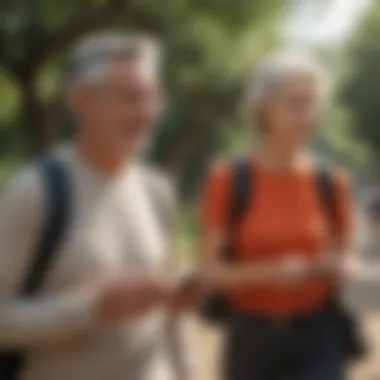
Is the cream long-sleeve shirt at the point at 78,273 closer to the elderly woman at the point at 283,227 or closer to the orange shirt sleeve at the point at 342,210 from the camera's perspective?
the elderly woman at the point at 283,227

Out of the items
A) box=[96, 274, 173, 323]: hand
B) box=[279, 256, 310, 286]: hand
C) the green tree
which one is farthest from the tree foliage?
the green tree

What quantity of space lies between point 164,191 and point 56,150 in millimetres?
253

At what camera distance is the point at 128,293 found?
Result: 216cm

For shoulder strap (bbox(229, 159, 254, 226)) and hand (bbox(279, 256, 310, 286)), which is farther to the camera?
shoulder strap (bbox(229, 159, 254, 226))

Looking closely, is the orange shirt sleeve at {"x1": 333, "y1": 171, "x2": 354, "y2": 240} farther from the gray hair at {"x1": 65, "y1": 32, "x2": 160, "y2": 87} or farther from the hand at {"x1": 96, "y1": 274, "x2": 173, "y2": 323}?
the hand at {"x1": 96, "y1": 274, "x2": 173, "y2": 323}

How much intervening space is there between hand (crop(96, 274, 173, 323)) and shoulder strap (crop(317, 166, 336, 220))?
111 cm

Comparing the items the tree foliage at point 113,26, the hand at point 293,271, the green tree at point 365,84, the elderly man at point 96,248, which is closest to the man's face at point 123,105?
the elderly man at point 96,248

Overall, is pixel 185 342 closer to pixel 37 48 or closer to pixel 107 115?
pixel 107 115

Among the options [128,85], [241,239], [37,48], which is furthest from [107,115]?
[37,48]

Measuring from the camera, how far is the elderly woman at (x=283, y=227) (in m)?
3.17

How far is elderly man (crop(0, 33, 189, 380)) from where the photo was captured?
223cm

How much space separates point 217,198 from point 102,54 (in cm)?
103

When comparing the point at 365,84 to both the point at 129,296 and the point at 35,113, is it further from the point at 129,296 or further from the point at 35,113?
the point at 129,296

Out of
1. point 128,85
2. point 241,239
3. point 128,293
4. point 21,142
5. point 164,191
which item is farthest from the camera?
point 21,142
